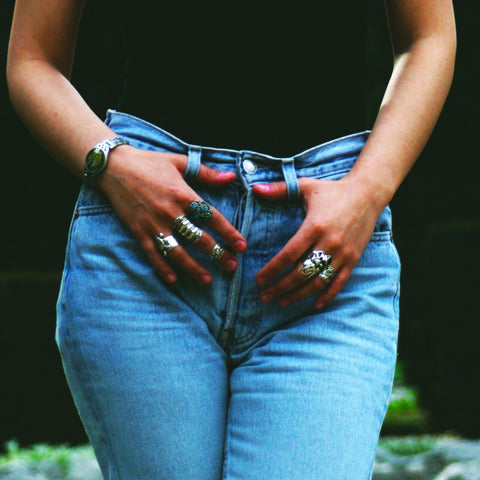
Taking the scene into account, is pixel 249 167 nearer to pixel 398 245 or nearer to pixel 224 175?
pixel 224 175

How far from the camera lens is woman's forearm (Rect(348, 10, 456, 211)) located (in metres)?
1.34

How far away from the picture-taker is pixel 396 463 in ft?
11.7

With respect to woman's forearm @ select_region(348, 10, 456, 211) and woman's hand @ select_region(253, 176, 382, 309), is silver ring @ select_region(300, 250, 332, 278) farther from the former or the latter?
woman's forearm @ select_region(348, 10, 456, 211)

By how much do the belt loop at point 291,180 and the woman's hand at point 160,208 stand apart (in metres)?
0.10

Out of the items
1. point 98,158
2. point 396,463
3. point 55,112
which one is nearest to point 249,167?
point 98,158

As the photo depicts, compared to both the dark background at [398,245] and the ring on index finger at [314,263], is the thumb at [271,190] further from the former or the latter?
the dark background at [398,245]

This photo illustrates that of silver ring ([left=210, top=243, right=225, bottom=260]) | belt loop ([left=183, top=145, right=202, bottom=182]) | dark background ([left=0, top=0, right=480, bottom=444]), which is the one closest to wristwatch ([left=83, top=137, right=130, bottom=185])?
belt loop ([left=183, top=145, right=202, bottom=182])

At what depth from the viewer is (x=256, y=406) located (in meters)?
1.25

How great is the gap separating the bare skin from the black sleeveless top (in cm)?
9

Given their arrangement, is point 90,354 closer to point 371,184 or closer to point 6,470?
point 371,184

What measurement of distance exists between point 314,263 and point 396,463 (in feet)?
8.32

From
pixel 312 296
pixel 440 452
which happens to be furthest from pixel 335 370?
pixel 440 452

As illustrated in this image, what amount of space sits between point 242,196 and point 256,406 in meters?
0.33

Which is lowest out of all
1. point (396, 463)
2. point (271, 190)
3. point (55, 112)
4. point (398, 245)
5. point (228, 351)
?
point (396, 463)
